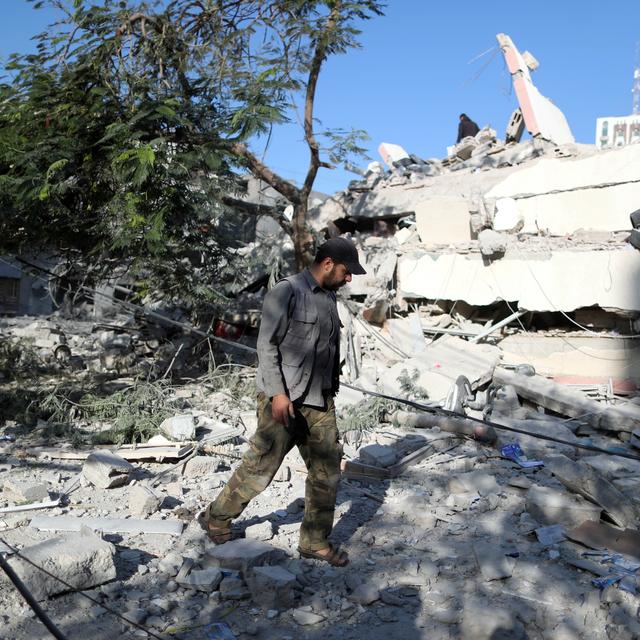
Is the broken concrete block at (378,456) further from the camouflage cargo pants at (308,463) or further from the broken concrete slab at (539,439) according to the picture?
the camouflage cargo pants at (308,463)

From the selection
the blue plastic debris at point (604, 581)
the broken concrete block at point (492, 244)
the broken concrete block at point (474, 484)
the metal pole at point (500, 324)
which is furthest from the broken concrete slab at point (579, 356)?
the blue plastic debris at point (604, 581)

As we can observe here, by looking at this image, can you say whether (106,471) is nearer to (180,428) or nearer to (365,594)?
(180,428)

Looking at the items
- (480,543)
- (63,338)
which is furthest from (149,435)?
(63,338)

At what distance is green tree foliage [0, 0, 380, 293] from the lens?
21.8 ft

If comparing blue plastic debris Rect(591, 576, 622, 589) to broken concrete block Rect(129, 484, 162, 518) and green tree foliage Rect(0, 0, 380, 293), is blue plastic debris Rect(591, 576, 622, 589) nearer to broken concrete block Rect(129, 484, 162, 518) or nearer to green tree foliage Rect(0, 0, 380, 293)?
broken concrete block Rect(129, 484, 162, 518)

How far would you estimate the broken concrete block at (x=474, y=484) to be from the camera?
14.7ft

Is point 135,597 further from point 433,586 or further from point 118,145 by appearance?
point 118,145

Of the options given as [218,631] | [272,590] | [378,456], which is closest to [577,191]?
[378,456]

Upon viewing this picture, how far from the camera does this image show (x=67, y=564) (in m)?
2.74

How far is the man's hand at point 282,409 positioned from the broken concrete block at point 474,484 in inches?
76.6

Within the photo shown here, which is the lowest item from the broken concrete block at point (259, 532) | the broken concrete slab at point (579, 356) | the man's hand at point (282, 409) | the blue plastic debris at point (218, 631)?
the blue plastic debris at point (218, 631)

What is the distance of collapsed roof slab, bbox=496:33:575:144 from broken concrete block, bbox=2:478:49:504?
35.8ft

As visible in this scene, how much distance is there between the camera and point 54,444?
221 inches

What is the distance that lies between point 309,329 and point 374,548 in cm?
132
